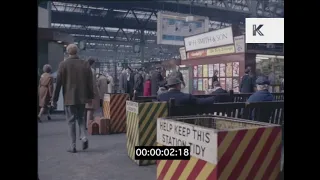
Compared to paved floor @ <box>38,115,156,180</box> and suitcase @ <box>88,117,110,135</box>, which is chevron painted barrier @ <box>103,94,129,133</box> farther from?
paved floor @ <box>38,115,156,180</box>

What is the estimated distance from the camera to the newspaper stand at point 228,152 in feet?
9.07

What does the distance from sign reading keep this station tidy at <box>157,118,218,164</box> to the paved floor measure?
1574mm

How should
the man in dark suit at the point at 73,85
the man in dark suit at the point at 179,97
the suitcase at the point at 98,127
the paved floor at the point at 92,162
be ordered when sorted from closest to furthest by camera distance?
the paved floor at the point at 92,162
the man in dark suit at the point at 179,97
the man in dark suit at the point at 73,85
the suitcase at the point at 98,127

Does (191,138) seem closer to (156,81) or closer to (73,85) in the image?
(73,85)

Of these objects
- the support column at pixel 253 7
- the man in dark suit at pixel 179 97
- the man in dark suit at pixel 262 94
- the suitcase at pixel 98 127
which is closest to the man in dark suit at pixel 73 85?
the man in dark suit at pixel 179 97

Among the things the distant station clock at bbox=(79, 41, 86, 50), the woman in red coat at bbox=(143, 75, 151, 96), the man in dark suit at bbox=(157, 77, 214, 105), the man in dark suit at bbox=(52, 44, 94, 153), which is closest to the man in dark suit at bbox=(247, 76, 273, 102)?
the man in dark suit at bbox=(157, 77, 214, 105)

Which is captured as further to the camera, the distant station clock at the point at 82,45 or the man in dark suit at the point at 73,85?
the distant station clock at the point at 82,45

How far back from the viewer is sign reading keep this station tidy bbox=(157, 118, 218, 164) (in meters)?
2.78

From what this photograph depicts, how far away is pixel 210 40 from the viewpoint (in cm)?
1526

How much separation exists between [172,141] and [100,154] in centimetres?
319

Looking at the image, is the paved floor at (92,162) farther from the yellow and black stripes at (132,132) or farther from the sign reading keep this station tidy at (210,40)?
the sign reading keep this station tidy at (210,40)

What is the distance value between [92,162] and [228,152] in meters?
3.30

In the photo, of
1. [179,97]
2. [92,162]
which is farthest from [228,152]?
[92,162]
